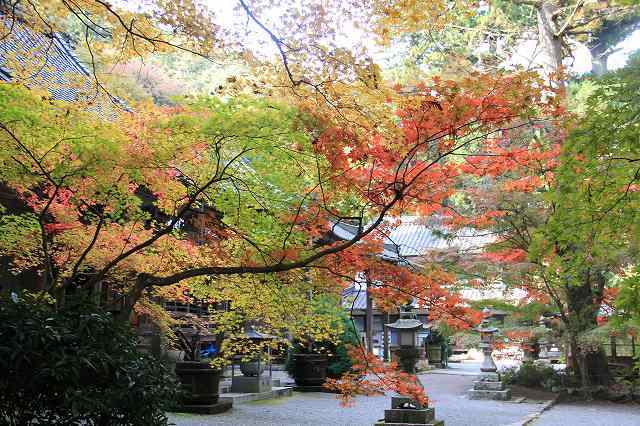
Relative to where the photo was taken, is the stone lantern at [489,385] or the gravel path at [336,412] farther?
the stone lantern at [489,385]

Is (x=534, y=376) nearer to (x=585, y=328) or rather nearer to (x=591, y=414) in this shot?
(x=585, y=328)

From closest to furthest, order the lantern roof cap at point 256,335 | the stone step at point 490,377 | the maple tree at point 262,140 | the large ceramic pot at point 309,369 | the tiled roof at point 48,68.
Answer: the maple tree at point 262,140 < the tiled roof at point 48,68 < the lantern roof cap at point 256,335 < the large ceramic pot at point 309,369 < the stone step at point 490,377

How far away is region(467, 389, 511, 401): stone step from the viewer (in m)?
14.1

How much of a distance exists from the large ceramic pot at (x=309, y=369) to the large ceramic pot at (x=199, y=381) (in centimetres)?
434

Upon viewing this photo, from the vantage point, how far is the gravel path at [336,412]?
9984 millimetres

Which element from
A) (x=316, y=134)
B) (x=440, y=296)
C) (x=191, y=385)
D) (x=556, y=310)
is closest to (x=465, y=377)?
(x=556, y=310)

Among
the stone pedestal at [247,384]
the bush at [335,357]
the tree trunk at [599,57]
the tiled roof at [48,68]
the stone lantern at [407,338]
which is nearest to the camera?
the tiled roof at [48,68]

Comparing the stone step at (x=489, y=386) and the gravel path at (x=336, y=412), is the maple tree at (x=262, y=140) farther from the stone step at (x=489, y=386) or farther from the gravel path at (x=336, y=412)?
the stone step at (x=489, y=386)

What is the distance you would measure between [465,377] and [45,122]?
17105 millimetres

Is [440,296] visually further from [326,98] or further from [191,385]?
[191,385]

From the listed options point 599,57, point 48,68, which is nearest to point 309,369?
point 48,68

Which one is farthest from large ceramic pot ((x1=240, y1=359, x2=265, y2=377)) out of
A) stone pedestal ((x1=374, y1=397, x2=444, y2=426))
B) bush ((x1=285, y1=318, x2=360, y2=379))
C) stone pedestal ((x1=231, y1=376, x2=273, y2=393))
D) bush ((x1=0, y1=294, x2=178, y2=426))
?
bush ((x1=0, y1=294, x2=178, y2=426))

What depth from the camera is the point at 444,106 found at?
18.3ft

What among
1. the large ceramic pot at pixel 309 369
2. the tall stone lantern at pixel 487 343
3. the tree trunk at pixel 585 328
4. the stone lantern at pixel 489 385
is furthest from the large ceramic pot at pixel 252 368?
the tree trunk at pixel 585 328
